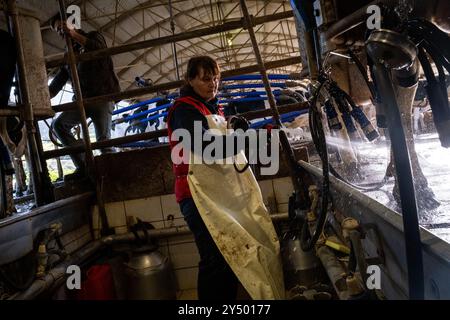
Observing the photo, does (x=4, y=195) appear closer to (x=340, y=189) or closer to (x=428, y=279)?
(x=340, y=189)

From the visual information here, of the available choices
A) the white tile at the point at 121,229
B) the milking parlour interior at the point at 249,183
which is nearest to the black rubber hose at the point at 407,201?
the milking parlour interior at the point at 249,183

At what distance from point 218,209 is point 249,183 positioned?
337 millimetres

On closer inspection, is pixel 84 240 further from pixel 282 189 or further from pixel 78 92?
pixel 282 189

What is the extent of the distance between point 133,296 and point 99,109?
1971 millimetres

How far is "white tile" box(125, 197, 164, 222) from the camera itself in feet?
9.98

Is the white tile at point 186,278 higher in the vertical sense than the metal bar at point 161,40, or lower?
lower

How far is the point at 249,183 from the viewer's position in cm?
208

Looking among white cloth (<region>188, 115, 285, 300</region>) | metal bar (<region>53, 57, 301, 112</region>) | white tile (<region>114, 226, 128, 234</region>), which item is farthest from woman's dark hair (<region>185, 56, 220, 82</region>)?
white tile (<region>114, 226, 128, 234</region>)

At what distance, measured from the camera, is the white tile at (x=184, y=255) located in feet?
10.1

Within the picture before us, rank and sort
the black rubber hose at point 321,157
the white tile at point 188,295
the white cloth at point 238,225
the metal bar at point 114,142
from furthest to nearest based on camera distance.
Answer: the white tile at point 188,295 → the metal bar at point 114,142 → the white cloth at point 238,225 → the black rubber hose at point 321,157

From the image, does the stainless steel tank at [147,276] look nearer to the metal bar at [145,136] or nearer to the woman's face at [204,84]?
the metal bar at [145,136]

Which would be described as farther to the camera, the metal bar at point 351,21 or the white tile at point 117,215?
the white tile at point 117,215

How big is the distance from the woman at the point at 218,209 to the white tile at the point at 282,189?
0.94 metres

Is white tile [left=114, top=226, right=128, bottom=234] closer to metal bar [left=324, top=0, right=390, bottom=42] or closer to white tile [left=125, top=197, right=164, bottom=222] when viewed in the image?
white tile [left=125, top=197, right=164, bottom=222]
